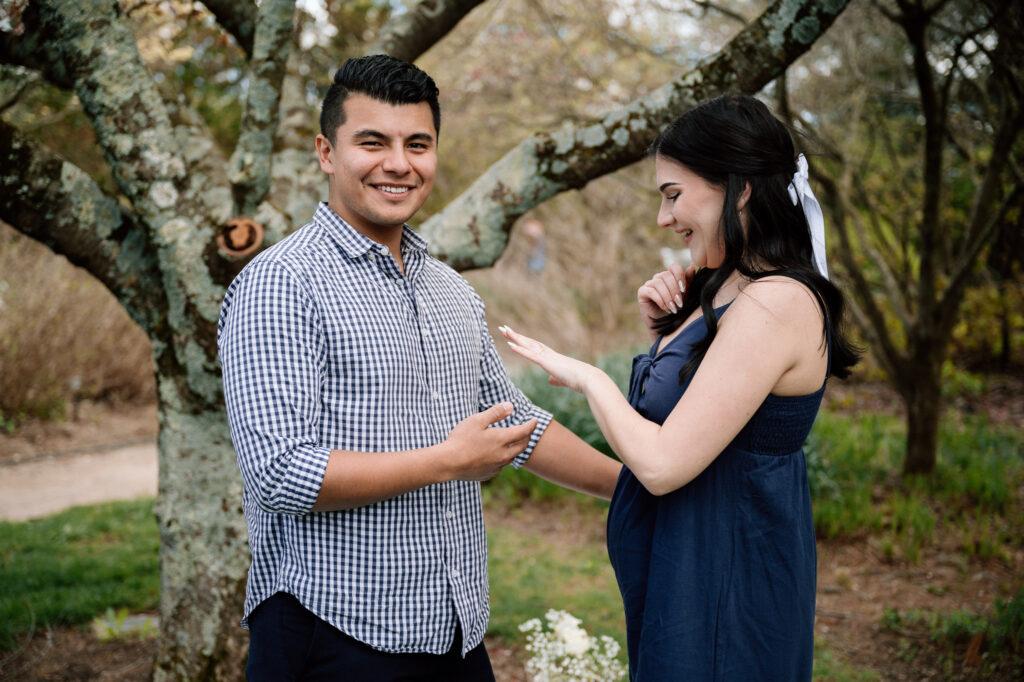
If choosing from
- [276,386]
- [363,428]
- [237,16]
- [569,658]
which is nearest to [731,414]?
[363,428]

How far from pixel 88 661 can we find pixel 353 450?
2788mm

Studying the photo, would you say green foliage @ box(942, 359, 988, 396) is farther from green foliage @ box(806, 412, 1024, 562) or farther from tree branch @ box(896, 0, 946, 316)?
tree branch @ box(896, 0, 946, 316)

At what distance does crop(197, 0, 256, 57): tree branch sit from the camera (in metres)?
3.66

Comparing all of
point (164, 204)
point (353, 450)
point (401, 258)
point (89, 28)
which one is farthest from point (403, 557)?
point (89, 28)

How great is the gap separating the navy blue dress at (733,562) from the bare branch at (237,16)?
2.87 m

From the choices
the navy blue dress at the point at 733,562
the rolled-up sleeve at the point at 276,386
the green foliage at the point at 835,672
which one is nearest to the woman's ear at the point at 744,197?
the navy blue dress at the point at 733,562

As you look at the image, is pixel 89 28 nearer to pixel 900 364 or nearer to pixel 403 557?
pixel 403 557

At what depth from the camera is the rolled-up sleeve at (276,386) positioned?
5.42 feet

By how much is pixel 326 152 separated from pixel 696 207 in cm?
98

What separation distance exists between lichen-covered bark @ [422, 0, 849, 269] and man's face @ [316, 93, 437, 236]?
1284 millimetres

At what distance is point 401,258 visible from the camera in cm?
215

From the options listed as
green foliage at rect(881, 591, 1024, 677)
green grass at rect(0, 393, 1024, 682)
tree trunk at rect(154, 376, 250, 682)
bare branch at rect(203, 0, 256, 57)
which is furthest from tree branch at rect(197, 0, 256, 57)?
green foliage at rect(881, 591, 1024, 677)

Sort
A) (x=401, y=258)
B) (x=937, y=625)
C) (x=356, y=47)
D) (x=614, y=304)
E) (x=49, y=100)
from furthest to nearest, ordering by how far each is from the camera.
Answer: (x=614, y=304) → (x=49, y=100) → (x=356, y=47) → (x=937, y=625) → (x=401, y=258)

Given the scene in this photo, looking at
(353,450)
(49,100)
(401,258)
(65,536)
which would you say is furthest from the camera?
(49,100)
